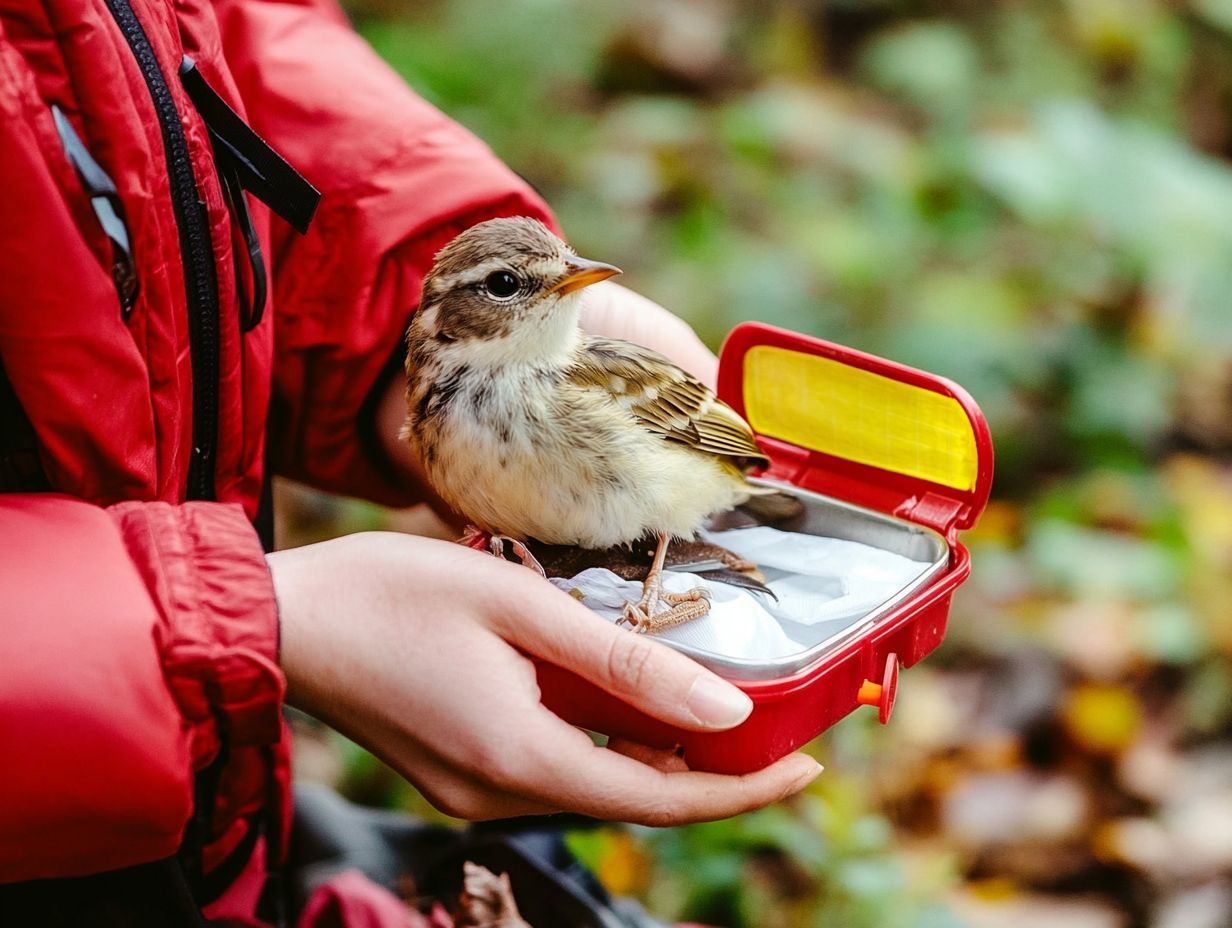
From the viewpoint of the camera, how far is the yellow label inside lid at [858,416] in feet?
8.39

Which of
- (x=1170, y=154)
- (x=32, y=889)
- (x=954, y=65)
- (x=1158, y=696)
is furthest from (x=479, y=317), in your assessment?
(x=954, y=65)

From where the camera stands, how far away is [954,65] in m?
7.65

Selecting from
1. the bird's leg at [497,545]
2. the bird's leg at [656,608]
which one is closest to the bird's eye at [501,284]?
the bird's leg at [497,545]

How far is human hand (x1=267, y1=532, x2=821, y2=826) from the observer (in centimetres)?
217

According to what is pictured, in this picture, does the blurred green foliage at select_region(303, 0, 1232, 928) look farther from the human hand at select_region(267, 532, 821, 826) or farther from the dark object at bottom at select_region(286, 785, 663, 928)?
the human hand at select_region(267, 532, 821, 826)

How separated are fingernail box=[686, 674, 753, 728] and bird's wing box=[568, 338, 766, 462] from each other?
2.19 ft

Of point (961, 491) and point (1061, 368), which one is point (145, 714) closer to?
point (961, 491)

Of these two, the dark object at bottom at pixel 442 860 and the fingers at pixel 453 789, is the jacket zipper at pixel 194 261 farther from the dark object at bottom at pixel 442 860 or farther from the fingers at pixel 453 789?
the dark object at bottom at pixel 442 860

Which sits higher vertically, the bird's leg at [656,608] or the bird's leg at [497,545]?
the bird's leg at [656,608]

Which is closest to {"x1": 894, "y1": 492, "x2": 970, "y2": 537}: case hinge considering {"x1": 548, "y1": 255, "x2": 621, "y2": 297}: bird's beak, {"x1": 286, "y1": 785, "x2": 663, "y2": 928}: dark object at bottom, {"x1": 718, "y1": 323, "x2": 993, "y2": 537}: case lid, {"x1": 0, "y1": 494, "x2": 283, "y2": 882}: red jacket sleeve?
{"x1": 718, "y1": 323, "x2": 993, "y2": 537}: case lid

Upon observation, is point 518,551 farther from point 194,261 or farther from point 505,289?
point 194,261

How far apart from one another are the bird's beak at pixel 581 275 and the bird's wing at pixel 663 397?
6.1 inches

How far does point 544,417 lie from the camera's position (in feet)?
8.22

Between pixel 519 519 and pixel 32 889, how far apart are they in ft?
3.39
